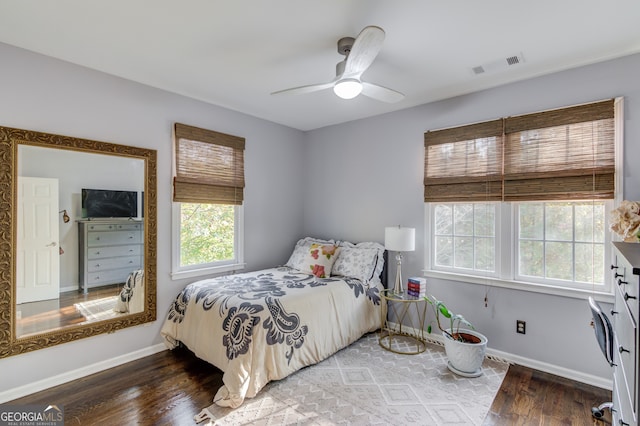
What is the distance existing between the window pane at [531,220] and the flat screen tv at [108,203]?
3.59 meters

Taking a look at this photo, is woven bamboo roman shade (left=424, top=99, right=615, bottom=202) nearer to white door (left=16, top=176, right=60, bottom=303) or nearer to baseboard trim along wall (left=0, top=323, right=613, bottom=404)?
baseboard trim along wall (left=0, top=323, right=613, bottom=404)

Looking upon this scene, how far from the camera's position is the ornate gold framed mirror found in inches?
89.6

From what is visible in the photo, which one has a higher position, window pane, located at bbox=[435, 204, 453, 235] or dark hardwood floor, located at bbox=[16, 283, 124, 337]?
window pane, located at bbox=[435, 204, 453, 235]

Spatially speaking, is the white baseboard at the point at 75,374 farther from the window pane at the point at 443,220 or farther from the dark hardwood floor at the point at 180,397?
the window pane at the point at 443,220

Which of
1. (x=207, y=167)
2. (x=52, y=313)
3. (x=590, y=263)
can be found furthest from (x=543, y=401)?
(x=52, y=313)

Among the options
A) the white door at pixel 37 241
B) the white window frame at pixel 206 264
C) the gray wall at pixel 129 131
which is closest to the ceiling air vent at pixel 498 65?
the gray wall at pixel 129 131

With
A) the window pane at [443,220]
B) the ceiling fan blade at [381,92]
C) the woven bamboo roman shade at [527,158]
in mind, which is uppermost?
the ceiling fan blade at [381,92]

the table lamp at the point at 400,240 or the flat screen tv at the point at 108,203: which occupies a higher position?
the flat screen tv at the point at 108,203

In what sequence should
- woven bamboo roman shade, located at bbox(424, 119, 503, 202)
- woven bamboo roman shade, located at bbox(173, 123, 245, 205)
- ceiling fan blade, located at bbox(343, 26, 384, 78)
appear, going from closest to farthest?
ceiling fan blade, located at bbox(343, 26, 384, 78) < woven bamboo roman shade, located at bbox(424, 119, 503, 202) < woven bamboo roman shade, located at bbox(173, 123, 245, 205)

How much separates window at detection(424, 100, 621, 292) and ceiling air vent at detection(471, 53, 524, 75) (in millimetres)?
482

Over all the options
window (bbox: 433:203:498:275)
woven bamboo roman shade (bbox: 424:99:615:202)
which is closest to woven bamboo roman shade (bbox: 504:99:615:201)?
woven bamboo roman shade (bbox: 424:99:615:202)

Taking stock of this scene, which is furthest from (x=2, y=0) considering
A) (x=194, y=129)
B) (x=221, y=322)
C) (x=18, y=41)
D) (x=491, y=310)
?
(x=491, y=310)

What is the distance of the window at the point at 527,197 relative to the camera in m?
2.46

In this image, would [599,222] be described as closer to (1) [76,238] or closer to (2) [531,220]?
(2) [531,220]
